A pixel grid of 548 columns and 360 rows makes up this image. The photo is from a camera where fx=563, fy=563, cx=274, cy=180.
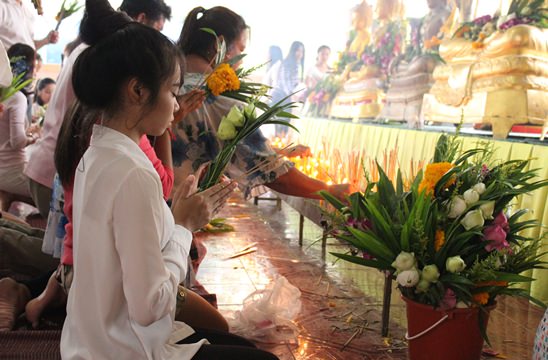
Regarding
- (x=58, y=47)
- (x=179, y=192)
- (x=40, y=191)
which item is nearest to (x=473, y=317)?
(x=179, y=192)

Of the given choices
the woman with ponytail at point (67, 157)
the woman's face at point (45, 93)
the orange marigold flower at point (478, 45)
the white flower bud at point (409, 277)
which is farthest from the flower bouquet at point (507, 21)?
the woman's face at point (45, 93)

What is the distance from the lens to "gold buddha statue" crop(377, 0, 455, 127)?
571 cm

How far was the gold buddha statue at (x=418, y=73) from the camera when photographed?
571cm

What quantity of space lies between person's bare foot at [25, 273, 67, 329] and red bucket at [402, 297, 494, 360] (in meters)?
1.39

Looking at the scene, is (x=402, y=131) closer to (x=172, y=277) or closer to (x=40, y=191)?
(x=40, y=191)

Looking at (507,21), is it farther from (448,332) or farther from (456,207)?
(448,332)

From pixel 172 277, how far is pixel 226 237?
3.48m

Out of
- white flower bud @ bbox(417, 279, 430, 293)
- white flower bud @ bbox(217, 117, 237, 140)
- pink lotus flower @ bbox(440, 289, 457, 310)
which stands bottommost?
pink lotus flower @ bbox(440, 289, 457, 310)

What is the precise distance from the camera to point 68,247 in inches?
71.4

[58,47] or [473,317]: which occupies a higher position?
[58,47]

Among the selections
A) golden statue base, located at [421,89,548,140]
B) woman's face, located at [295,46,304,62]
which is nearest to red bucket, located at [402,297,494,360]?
golden statue base, located at [421,89,548,140]

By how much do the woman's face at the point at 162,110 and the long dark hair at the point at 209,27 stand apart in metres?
1.01

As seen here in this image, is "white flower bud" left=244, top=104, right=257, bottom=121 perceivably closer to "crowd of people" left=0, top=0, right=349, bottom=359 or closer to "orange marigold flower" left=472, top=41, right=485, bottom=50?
"crowd of people" left=0, top=0, right=349, bottom=359

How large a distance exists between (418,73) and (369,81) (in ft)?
4.67
